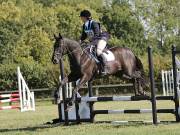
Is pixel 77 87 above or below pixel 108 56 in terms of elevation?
below

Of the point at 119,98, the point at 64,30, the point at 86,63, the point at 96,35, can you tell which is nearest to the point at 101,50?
the point at 96,35

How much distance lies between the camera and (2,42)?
53438 millimetres

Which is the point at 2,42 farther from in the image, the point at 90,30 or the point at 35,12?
the point at 90,30

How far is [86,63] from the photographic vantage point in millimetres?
12328

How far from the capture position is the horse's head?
11617mm

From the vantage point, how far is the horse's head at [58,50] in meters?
11.6

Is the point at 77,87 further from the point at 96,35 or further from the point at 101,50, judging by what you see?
the point at 96,35

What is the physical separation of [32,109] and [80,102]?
11.3 metres

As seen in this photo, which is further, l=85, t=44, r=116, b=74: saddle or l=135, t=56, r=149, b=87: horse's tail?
l=135, t=56, r=149, b=87: horse's tail

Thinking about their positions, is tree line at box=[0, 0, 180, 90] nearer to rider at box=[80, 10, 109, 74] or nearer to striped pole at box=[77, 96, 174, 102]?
striped pole at box=[77, 96, 174, 102]

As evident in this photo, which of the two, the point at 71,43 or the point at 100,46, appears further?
the point at 100,46

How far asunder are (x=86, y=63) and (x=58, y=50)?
867mm

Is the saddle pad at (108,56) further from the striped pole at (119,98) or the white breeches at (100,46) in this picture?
the striped pole at (119,98)

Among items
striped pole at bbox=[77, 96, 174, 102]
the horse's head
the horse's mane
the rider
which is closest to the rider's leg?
the rider
